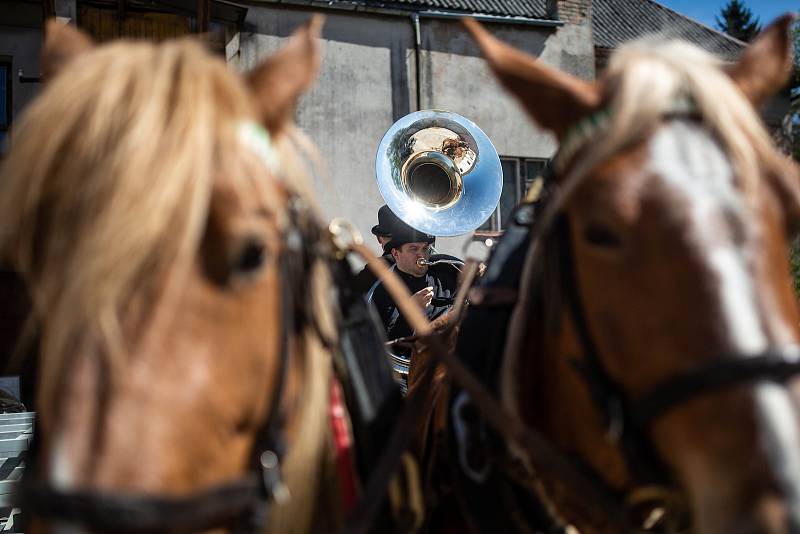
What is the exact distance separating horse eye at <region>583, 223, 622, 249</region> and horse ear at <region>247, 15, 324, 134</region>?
621 mm

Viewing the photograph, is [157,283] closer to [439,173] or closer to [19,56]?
[439,173]

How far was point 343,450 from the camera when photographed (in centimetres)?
167

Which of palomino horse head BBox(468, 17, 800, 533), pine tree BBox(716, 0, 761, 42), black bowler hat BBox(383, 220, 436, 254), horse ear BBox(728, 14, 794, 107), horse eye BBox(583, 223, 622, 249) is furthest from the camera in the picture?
pine tree BBox(716, 0, 761, 42)

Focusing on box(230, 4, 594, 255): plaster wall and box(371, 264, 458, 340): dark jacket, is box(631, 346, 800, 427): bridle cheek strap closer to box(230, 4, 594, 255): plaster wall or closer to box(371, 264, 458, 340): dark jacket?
box(371, 264, 458, 340): dark jacket

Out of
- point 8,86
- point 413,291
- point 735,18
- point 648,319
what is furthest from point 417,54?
point 735,18

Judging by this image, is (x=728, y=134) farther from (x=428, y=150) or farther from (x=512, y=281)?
(x=428, y=150)

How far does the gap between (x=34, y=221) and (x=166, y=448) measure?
17.5 inches

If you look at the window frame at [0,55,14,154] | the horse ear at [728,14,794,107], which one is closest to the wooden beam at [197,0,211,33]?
the window frame at [0,55,14,154]

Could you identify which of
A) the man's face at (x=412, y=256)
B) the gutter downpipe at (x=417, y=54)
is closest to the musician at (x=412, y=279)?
the man's face at (x=412, y=256)

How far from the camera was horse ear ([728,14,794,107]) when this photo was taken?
1.54 metres

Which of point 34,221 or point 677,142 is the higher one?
point 677,142

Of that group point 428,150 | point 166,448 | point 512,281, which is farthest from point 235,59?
point 166,448

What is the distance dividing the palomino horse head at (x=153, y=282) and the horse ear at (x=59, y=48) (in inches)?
9.0

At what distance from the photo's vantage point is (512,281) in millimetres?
1866
